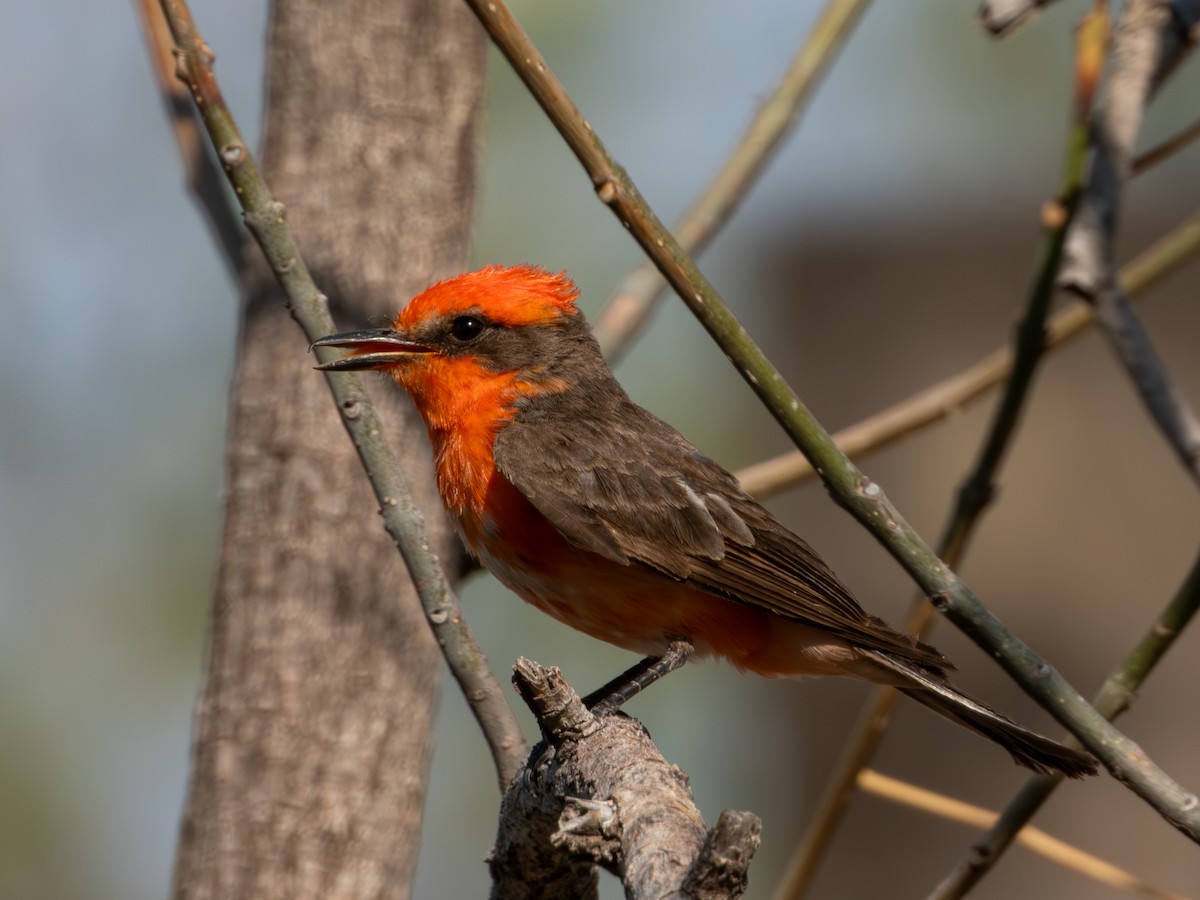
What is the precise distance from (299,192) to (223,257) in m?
0.32

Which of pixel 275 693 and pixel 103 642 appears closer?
pixel 275 693

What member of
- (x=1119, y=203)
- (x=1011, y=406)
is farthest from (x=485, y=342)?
(x=1119, y=203)

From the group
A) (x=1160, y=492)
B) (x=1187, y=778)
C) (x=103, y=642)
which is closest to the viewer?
(x=1187, y=778)

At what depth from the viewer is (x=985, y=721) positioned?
3.64 metres

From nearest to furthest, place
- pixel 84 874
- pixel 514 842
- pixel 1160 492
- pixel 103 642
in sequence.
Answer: pixel 514 842 → pixel 1160 492 → pixel 84 874 → pixel 103 642

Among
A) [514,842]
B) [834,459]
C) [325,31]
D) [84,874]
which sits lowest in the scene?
[84,874]

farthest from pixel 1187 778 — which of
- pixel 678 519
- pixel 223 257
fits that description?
pixel 223 257

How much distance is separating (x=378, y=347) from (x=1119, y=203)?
2.15 metres

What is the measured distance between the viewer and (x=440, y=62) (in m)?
4.67

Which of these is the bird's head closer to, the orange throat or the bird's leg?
the orange throat

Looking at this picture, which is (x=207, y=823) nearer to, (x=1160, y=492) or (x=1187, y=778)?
(x=1187, y=778)

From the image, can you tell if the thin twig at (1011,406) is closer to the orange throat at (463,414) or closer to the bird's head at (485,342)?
the orange throat at (463,414)

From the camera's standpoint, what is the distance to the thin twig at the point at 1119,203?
2.78 metres

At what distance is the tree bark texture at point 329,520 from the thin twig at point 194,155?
6.3 inches
